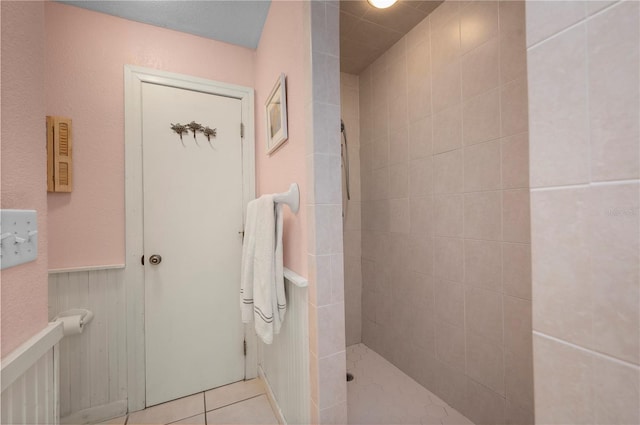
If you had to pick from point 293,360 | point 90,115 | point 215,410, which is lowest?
point 215,410

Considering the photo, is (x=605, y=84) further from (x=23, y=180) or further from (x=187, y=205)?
(x=187, y=205)

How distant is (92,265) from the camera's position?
4.67 ft

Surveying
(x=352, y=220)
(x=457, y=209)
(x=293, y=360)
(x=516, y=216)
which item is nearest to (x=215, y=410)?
(x=293, y=360)

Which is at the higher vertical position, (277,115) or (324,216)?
(277,115)

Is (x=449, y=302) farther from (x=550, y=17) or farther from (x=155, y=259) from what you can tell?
(x=155, y=259)

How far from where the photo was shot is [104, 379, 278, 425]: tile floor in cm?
139

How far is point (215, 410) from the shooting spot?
1460mm

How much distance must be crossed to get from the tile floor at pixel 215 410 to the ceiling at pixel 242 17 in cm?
236

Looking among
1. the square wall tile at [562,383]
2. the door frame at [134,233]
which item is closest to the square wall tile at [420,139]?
the square wall tile at [562,383]

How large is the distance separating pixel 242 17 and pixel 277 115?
76cm

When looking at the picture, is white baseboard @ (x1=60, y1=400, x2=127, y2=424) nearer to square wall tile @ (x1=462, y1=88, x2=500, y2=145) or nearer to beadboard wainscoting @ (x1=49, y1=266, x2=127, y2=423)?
beadboard wainscoting @ (x1=49, y1=266, x2=127, y2=423)

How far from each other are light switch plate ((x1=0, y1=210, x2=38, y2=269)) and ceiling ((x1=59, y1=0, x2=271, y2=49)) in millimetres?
1429

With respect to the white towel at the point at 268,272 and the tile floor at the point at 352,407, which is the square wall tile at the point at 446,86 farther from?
the tile floor at the point at 352,407

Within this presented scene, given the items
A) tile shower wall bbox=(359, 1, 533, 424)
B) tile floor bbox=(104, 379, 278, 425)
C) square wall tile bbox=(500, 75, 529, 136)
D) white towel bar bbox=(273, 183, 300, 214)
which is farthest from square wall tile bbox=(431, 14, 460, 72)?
tile floor bbox=(104, 379, 278, 425)
